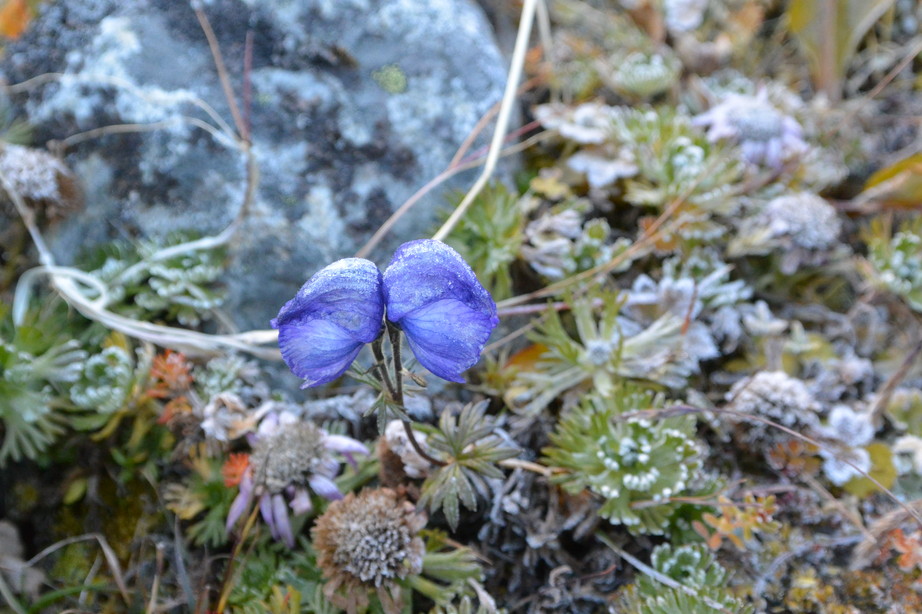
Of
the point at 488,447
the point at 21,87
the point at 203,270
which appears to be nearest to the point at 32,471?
the point at 203,270

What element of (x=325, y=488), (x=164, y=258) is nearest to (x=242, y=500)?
(x=325, y=488)

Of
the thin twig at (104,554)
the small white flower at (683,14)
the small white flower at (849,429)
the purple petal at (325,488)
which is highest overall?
the small white flower at (683,14)

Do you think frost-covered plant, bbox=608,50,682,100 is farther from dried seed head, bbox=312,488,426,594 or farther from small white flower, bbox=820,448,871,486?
dried seed head, bbox=312,488,426,594

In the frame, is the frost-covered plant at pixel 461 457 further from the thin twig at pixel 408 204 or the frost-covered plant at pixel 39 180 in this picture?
the frost-covered plant at pixel 39 180

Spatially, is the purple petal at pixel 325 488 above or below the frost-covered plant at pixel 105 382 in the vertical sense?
below

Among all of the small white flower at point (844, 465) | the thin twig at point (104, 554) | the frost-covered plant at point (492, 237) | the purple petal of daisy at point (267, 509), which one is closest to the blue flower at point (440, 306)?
the purple petal of daisy at point (267, 509)

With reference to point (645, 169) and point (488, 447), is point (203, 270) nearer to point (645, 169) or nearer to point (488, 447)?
point (488, 447)

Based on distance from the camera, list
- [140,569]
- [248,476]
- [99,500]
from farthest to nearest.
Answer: [99,500] < [140,569] < [248,476]
